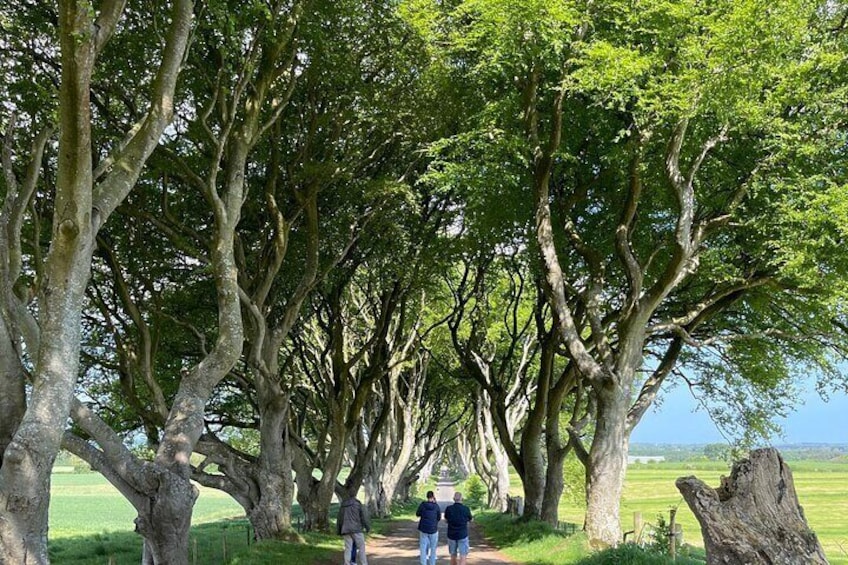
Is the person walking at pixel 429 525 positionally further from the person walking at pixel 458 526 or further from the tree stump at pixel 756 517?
the tree stump at pixel 756 517

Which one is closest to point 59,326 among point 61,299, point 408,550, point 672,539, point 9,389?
point 61,299

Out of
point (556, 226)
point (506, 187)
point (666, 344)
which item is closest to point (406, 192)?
point (506, 187)

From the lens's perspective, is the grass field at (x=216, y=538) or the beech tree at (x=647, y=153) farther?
the grass field at (x=216, y=538)

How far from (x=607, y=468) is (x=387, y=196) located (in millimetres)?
7348

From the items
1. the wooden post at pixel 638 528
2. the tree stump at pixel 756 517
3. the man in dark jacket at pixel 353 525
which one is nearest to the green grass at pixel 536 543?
the wooden post at pixel 638 528

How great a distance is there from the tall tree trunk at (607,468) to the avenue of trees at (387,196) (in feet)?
0.20

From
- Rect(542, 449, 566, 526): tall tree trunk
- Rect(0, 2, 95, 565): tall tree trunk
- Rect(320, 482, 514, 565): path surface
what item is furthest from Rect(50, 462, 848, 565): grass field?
Rect(0, 2, 95, 565): tall tree trunk

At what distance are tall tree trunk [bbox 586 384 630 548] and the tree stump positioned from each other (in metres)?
8.60

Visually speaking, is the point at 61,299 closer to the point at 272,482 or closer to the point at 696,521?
the point at 272,482

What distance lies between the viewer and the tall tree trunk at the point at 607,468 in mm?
13094

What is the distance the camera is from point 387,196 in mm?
15703

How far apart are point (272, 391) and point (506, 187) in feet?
22.7

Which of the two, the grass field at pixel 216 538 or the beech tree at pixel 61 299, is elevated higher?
the beech tree at pixel 61 299

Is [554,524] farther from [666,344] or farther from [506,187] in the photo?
[506,187]
